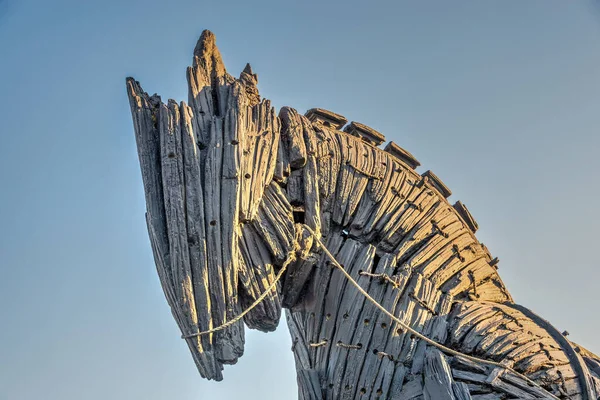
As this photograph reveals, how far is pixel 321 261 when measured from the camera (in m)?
6.03

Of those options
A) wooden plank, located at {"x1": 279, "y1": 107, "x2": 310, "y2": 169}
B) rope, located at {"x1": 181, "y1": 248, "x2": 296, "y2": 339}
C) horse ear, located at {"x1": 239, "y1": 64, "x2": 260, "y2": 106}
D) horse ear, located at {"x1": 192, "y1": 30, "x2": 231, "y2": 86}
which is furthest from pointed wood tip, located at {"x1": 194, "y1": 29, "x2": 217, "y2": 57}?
rope, located at {"x1": 181, "y1": 248, "x2": 296, "y2": 339}

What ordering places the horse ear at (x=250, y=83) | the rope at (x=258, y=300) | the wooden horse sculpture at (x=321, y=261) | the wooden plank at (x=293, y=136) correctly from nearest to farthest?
the rope at (x=258, y=300) → the wooden horse sculpture at (x=321, y=261) → the wooden plank at (x=293, y=136) → the horse ear at (x=250, y=83)

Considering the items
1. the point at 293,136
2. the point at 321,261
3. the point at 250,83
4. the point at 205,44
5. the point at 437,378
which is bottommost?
the point at 437,378

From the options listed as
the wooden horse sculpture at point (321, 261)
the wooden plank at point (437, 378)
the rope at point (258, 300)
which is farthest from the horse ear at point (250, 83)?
the wooden plank at point (437, 378)

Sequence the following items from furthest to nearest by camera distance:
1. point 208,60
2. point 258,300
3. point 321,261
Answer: point 208,60 < point 321,261 < point 258,300

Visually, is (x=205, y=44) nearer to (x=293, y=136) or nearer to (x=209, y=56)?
(x=209, y=56)

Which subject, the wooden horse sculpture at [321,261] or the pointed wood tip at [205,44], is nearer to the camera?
the wooden horse sculpture at [321,261]

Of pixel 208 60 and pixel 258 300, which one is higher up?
pixel 208 60

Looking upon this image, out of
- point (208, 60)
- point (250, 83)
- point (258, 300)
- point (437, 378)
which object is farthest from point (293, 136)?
point (437, 378)

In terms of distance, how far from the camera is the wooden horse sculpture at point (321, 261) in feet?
17.3

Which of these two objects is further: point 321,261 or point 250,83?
point 250,83

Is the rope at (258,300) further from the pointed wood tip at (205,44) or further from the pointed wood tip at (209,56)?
the pointed wood tip at (205,44)

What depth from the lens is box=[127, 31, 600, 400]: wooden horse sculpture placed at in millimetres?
5266

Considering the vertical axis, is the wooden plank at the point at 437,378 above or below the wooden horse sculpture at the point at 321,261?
below
